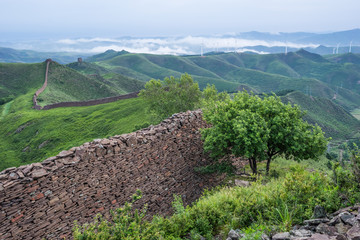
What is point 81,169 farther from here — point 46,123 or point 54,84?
point 54,84

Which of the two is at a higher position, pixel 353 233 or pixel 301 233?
pixel 353 233

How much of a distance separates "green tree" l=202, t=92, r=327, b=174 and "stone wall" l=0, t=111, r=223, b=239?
1581 millimetres

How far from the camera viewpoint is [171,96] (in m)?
34.8

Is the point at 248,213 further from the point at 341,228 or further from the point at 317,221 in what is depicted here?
the point at 341,228

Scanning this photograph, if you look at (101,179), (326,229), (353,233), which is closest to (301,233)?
(326,229)

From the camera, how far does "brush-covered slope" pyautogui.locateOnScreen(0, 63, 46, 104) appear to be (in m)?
85.1

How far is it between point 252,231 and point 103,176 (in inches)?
236

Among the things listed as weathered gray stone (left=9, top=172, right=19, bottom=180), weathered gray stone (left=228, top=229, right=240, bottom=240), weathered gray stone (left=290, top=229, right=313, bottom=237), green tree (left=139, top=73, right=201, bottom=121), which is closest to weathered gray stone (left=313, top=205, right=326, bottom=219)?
weathered gray stone (left=290, top=229, right=313, bottom=237)

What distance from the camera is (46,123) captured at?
131ft

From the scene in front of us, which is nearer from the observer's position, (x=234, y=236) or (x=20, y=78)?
(x=234, y=236)

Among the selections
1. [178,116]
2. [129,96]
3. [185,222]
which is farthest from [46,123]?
[185,222]

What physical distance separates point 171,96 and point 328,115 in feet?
333

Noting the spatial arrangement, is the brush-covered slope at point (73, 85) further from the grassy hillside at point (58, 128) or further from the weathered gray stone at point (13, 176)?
the weathered gray stone at point (13, 176)

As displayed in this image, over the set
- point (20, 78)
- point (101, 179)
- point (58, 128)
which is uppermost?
point (101, 179)
